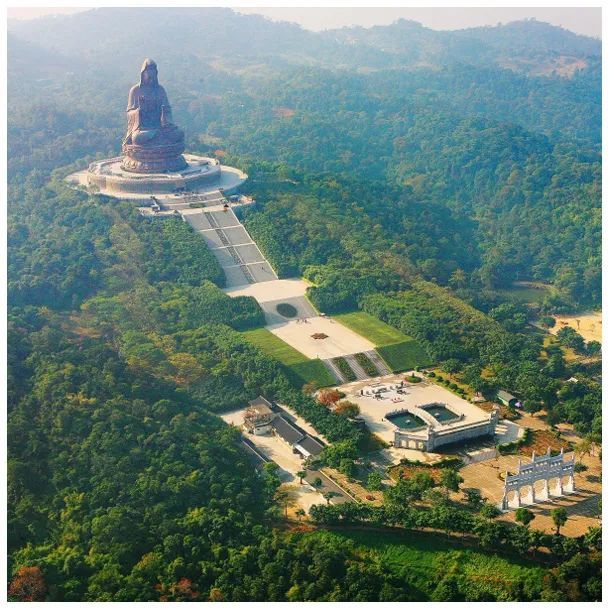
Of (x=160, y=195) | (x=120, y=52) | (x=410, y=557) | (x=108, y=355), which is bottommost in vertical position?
(x=410, y=557)

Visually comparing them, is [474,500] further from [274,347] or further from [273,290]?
[273,290]

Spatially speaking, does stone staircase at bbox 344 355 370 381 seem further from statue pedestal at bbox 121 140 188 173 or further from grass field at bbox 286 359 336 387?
statue pedestal at bbox 121 140 188 173

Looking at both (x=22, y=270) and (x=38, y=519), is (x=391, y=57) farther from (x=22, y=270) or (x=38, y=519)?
(x=38, y=519)

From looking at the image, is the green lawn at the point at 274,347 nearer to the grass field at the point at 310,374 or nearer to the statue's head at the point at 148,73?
the grass field at the point at 310,374

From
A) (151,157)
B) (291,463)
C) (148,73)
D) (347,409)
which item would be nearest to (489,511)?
(291,463)

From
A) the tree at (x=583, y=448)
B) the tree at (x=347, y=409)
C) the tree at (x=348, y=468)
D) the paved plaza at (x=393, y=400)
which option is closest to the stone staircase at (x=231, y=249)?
the paved plaza at (x=393, y=400)

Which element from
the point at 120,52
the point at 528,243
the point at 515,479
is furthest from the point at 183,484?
the point at 120,52
